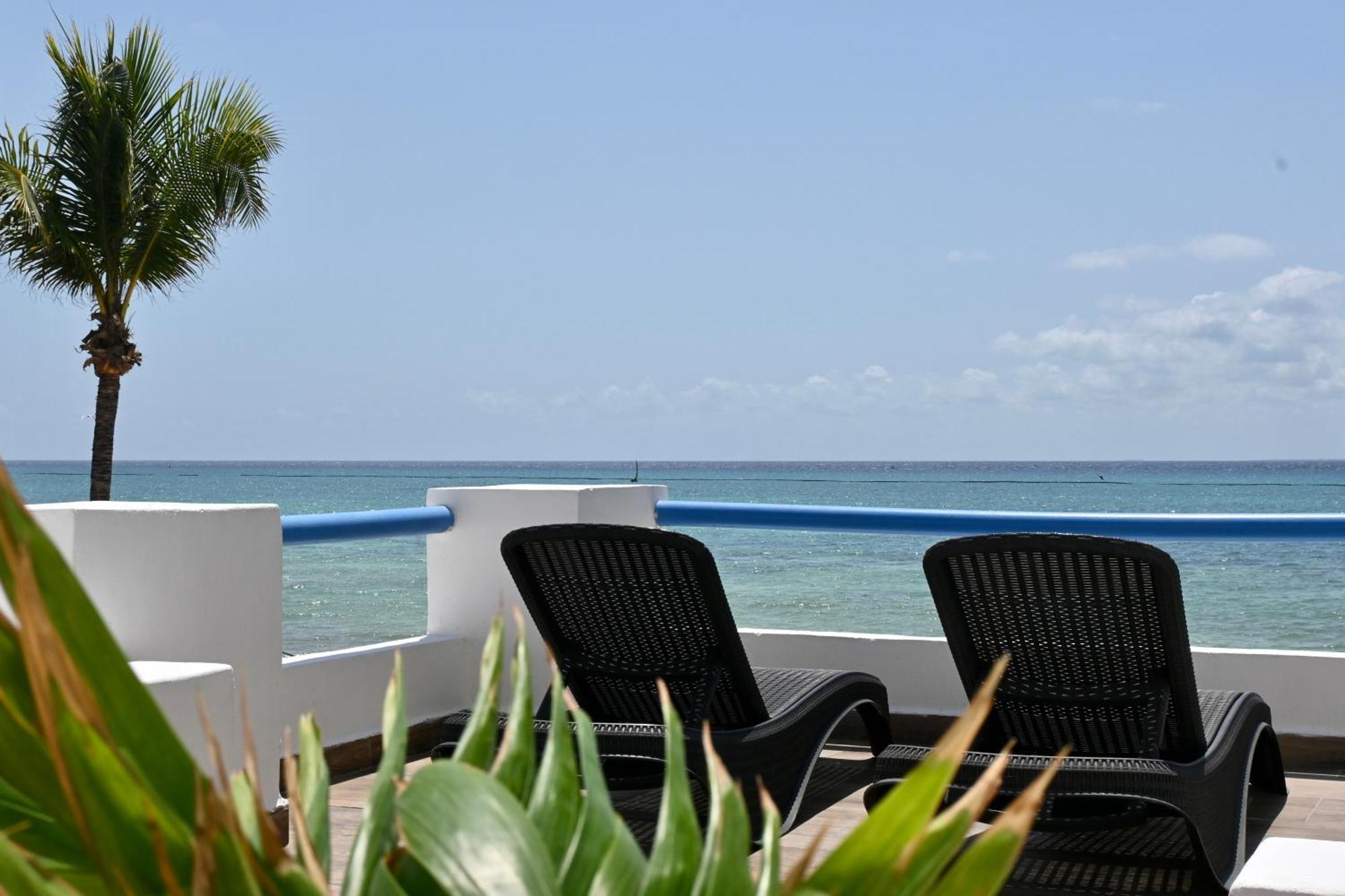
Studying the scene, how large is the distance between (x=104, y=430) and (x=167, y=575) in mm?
17085

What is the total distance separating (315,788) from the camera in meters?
0.68

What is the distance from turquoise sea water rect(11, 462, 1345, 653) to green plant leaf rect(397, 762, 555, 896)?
7956mm

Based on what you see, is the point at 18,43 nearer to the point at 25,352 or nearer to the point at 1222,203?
the point at 25,352

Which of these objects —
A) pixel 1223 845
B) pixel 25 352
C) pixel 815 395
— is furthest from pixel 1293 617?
pixel 25 352

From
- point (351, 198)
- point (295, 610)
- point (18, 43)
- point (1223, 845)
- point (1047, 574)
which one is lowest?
point (295, 610)

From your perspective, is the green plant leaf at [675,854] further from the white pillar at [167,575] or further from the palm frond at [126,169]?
the palm frond at [126,169]

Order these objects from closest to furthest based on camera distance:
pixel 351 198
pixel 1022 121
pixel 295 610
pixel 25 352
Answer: pixel 295 610
pixel 25 352
pixel 1022 121
pixel 351 198

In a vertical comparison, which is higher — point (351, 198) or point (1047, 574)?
point (351, 198)

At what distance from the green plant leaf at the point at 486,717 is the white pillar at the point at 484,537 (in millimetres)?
4820

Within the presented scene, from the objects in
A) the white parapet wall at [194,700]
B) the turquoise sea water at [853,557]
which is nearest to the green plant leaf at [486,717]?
the white parapet wall at [194,700]

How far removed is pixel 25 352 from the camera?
53.8 meters

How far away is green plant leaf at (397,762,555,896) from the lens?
531mm

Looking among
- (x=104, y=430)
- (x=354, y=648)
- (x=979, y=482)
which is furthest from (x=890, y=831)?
(x=979, y=482)

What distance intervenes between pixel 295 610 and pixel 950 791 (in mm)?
28379
